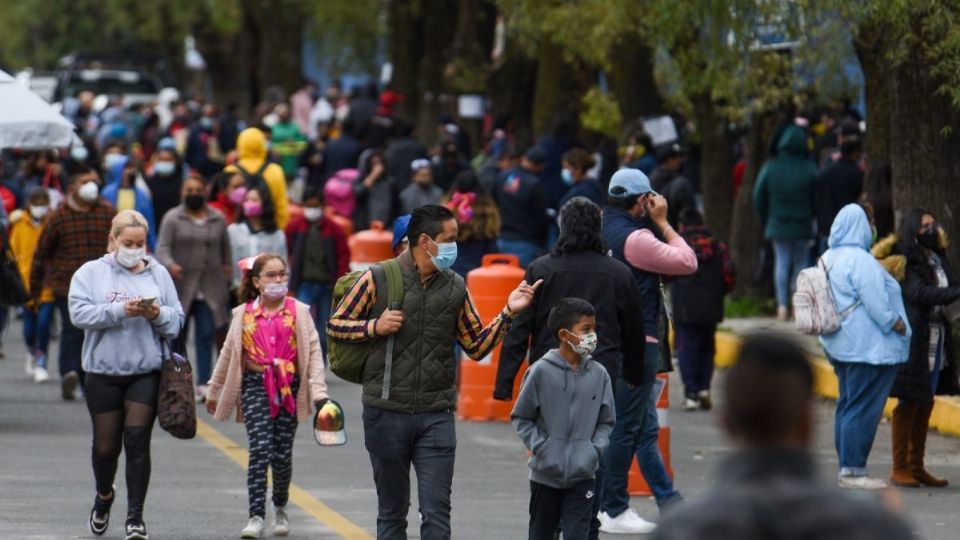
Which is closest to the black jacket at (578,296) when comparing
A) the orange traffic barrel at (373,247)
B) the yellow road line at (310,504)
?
the yellow road line at (310,504)

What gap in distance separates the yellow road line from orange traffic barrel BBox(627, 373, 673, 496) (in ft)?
4.95

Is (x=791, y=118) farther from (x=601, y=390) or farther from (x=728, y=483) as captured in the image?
(x=728, y=483)

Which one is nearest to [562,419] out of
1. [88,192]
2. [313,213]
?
[88,192]

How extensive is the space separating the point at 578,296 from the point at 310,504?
2454 millimetres

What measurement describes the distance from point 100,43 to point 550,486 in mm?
54124

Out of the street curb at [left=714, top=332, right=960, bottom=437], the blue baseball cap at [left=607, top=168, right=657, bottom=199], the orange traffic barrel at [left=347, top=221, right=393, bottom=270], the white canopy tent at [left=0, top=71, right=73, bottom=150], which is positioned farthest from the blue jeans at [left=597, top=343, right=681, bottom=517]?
the orange traffic barrel at [left=347, top=221, right=393, bottom=270]

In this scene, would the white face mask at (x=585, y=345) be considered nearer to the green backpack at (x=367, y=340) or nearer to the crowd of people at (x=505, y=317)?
the crowd of people at (x=505, y=317)

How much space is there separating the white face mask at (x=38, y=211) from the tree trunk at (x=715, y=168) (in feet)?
20.9

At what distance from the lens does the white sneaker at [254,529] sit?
951cm

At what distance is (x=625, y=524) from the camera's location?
384 inches

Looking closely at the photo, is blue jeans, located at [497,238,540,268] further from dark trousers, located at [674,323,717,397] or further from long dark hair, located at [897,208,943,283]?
→ long dark hair, located at [897,208,943,283]

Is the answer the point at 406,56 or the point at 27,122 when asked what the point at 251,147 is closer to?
the point at 27,122

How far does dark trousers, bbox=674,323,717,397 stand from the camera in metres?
14.8

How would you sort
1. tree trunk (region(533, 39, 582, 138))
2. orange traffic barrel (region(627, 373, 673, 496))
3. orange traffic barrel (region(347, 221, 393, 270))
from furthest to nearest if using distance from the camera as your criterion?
tree trunk (region(533, 39, 582, 138))
orange traffic barrel (region(347, 221, 393, 270))
orange traffic barrel (region(627, 373, 673, 496))
